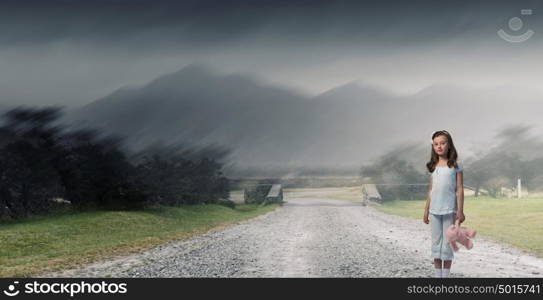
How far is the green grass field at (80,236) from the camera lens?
12.8 m

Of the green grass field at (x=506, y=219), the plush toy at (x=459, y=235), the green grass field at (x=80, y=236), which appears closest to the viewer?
the plush toy at (x=459, y=235)

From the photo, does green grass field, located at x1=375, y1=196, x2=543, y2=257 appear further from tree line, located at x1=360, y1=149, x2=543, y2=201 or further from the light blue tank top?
the light blue tank top

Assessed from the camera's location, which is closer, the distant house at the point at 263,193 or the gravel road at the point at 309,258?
the gravel road at the point at 309,258

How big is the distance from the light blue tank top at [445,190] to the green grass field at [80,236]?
846 centimetres

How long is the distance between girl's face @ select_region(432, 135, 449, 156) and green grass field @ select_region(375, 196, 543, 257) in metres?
7.47

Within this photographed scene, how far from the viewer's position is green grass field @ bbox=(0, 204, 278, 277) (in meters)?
12.8

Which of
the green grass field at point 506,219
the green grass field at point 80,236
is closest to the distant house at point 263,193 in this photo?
the green grass field at point 506,219

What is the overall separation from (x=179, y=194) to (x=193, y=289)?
918 inches

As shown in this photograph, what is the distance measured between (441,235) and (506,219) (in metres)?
19.2

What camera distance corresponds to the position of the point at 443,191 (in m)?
7.99

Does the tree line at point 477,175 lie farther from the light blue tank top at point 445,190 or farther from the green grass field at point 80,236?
the light blue tank top at point 445,190

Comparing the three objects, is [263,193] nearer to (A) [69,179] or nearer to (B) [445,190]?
(A) [69,179]

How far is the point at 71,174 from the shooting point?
2692 cm

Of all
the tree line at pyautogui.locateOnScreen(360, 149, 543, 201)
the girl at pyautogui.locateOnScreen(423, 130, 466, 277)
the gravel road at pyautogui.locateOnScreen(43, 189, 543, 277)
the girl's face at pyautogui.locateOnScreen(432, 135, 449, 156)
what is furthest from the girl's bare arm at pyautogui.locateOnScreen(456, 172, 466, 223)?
the tree line at pyautogui.locateOnScreen(360, 149, 543, 201)
